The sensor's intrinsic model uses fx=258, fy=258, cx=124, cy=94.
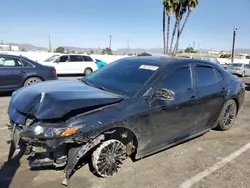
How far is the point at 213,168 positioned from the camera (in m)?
3.79

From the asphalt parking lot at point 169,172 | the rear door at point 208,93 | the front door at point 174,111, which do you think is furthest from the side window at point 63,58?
the front door at point 174,111

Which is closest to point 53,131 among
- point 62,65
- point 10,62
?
point 10,62

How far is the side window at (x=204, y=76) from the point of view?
447 centimetres

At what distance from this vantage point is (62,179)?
10.6 ft

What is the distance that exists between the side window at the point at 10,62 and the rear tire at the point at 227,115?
6665mm

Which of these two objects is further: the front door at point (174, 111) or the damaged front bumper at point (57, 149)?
the front door at point (174, 111)

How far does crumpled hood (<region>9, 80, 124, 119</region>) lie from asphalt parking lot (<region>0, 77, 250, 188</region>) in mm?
850

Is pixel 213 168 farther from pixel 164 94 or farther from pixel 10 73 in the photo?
pixel 10 73

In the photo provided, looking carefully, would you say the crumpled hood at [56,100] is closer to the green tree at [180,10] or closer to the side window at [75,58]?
the side window at [75,58]

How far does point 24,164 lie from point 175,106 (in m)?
2.32

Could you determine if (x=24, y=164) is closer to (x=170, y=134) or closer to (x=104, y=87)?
(x=104, y=87)

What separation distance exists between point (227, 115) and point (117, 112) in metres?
3.15

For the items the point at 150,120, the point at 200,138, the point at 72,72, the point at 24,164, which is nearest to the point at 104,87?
the point at 150,120

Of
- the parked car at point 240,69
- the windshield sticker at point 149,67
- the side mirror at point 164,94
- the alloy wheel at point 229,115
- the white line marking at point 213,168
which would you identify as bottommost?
the parked car at point 240,69
